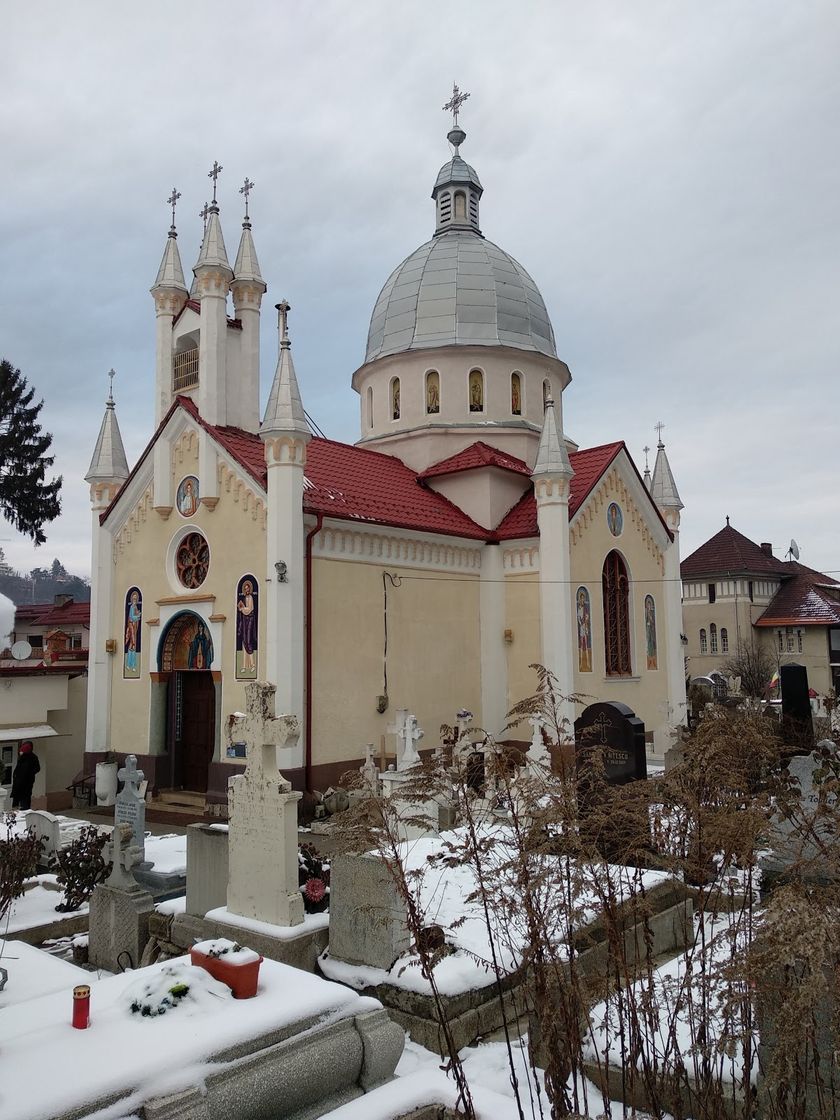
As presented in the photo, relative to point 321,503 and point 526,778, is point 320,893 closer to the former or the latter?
point 526,778

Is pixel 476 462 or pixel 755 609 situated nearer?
pixel 476 462

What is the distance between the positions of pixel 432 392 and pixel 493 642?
7.35 m

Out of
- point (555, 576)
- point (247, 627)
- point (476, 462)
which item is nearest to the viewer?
point (247, 627)

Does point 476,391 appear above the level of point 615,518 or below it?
above

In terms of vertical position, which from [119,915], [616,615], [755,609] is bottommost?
[119,915]

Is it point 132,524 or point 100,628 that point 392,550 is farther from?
point 100,628

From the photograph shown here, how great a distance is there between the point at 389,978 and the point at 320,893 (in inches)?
52.9

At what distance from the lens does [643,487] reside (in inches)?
849

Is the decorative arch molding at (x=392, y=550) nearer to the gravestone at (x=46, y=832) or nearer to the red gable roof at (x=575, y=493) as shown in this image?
the red gable roof at (x=575, y=493)

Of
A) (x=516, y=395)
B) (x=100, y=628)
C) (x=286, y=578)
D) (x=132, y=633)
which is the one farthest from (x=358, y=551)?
(x=516, y=395)

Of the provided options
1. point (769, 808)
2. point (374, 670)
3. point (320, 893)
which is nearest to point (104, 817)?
point (374, 670)

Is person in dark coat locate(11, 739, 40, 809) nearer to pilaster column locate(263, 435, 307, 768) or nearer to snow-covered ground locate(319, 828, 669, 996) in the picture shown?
Result: pilaster column locate(263, 435, 307, 768)

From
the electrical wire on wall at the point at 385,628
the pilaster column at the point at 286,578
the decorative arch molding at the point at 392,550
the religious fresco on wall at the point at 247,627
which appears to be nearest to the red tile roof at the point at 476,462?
the decorative arch molding at the point at 392,550

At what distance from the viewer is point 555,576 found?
1781 cm
